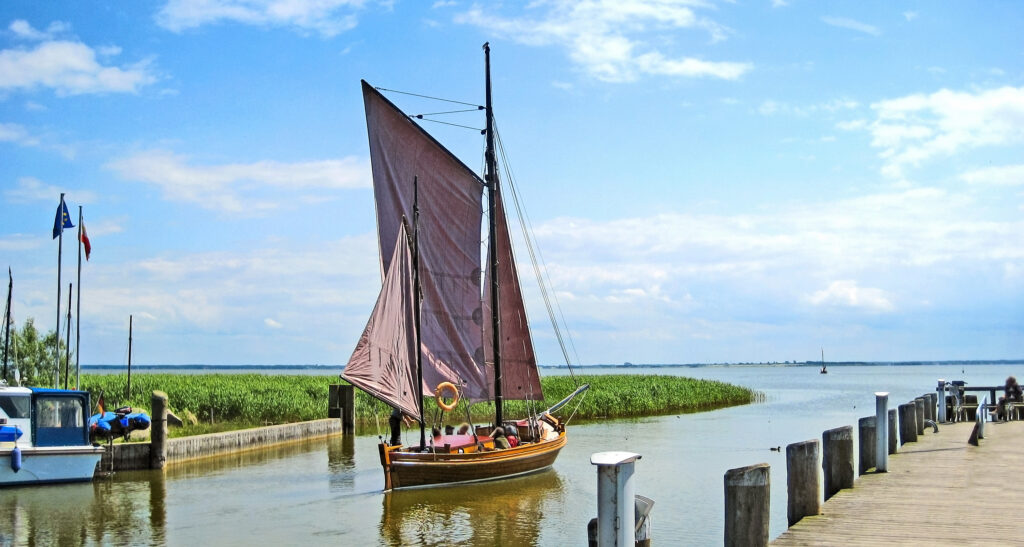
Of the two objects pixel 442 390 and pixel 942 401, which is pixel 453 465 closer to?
pixel 442 390

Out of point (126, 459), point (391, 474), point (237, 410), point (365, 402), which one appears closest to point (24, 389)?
point (126, 459)

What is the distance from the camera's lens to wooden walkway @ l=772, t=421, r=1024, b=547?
1009 cm

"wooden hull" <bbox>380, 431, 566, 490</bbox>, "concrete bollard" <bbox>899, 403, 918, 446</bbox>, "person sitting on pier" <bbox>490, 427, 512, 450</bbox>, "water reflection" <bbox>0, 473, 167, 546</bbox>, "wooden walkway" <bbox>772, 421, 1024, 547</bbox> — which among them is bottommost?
"water reflection" <bbox>0, 473, 167, 546</bbox>

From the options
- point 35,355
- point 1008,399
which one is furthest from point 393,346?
point 35,355

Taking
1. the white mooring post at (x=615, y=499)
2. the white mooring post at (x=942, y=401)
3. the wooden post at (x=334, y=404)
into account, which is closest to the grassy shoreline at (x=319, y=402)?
the wooden post at (x=334, y=404)

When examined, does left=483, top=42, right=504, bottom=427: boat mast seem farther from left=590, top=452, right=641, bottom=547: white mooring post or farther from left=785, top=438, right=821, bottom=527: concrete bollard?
left=590, top=452, right=641, bottom=547: white mooring post

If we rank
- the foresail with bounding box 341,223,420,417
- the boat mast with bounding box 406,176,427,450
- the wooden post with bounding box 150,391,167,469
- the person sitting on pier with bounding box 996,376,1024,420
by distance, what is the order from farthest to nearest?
the person sitting on pier with bounding box 996,376,1024,420 < the wooden post with bounding box 150,391,167,469 < the boat mast with bounding box 406,176,427,450 < the foresail with bounding box 341,223,420,417

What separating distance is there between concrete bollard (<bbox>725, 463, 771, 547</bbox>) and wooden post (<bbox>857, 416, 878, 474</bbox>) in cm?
641

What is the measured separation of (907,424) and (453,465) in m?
10.8

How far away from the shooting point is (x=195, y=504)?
20906 mm

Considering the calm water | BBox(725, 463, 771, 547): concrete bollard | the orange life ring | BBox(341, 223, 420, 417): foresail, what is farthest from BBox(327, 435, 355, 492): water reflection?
BBox(725, 463, 771, 547): concrete bollard

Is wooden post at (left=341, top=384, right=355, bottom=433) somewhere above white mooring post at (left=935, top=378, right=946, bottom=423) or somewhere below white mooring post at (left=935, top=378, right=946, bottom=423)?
below

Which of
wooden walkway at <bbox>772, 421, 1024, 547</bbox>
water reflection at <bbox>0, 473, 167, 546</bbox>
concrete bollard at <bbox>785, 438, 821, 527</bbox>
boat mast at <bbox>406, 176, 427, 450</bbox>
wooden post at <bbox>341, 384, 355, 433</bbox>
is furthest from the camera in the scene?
wooden post at <bbox>341, 384, 355, 433</bbox>

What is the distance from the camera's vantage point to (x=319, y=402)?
40156 millimetres
